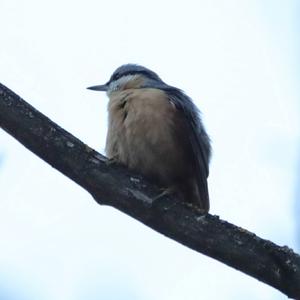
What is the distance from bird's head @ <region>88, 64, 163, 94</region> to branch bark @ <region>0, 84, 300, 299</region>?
161 cm

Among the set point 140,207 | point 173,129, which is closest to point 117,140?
point 173,129

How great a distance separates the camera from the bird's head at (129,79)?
5.39 m

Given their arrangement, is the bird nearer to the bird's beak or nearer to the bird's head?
the bird's head

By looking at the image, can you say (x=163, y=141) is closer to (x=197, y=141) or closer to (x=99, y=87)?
(x=197, y=141)

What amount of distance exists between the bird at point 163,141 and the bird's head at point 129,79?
437 millimetres

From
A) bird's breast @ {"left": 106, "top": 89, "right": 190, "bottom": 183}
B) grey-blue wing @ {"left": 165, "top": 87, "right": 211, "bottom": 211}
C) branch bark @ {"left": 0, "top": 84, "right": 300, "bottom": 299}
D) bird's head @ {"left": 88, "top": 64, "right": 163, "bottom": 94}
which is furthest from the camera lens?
bird's head @ {"left": 88, "top": 64, "right": 163, "bottom": 94}

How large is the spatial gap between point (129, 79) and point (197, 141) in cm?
110

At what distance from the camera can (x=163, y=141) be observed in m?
4.54

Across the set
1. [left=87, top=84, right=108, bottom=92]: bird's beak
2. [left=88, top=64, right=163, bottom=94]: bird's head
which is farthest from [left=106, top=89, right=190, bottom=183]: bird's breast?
[left=87, top=84, right=108, bottom=92]: bird's beak

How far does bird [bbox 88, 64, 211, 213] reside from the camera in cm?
450

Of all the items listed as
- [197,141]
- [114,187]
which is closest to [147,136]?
[197,141]

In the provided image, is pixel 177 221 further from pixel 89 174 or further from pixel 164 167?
pixel 164 167

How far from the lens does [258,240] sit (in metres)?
3.45

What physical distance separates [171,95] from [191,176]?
63 centimetres
